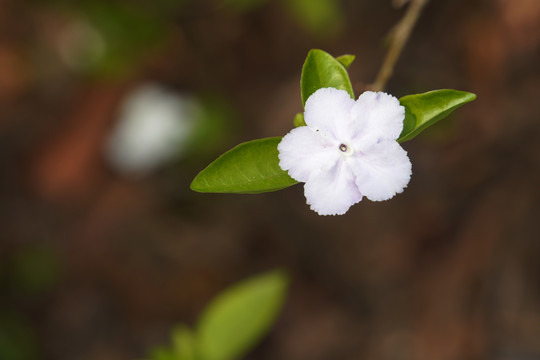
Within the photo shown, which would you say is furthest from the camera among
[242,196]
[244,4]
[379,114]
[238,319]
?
[242,196]

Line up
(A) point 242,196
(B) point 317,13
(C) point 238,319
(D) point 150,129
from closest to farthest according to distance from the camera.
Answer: (C) point 238,319 → (B) point 317,13 → (A) point 242,196 → (D) point 150,129

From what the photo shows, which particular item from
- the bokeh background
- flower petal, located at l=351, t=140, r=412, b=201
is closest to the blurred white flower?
the bokeh background

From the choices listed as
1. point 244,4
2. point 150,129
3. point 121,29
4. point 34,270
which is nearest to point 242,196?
point 150,129

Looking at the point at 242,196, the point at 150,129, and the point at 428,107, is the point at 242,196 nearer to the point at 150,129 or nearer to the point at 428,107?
the point at 150,129

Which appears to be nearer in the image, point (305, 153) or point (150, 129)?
point (305, 153)

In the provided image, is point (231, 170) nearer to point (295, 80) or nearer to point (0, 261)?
point (295, 80)

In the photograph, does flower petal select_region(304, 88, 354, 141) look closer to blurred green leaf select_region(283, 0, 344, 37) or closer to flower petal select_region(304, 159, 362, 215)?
flower petal select_region(304, 159, 362, 215)
